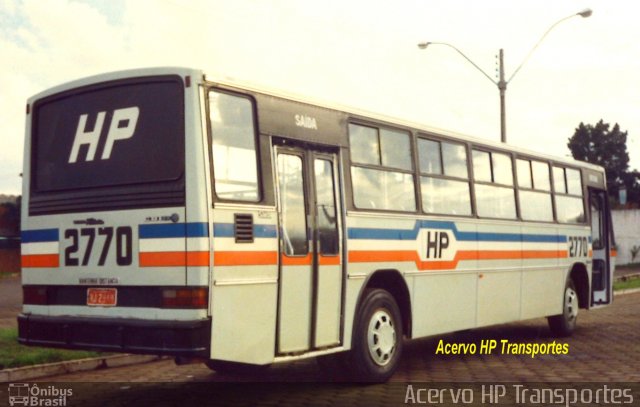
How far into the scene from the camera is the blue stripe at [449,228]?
10.1 m

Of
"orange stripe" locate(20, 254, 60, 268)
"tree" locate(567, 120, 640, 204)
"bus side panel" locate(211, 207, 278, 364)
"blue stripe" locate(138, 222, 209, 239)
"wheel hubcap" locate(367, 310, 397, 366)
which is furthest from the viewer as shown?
"tree" locate(567, 120, 640, 204)

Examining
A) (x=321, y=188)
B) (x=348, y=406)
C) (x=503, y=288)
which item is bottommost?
(x=348, y=406)

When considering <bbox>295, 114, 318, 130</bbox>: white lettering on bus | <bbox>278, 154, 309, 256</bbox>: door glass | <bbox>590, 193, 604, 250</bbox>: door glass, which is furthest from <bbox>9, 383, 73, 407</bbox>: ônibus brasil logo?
<bbox>590, 193, 604, 250</bbox>: door glass

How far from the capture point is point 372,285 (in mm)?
10352

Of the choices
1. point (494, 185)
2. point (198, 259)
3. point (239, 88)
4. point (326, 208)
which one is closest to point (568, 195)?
point (494, 185)

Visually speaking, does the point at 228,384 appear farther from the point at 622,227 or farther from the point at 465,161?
the point at 622,227

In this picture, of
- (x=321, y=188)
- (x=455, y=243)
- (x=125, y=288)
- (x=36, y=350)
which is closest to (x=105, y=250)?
(x=125, y=288)

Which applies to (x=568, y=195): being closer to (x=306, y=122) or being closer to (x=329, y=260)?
(x=329, y=260)

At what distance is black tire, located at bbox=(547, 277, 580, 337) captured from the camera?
50.3 ft

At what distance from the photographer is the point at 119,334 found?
7.93m

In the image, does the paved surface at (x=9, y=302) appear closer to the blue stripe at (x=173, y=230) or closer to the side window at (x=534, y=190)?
the blue stripe at (x=173, y=230)

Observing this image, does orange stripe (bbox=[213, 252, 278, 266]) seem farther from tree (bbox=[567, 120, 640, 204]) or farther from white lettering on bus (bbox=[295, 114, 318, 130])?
tree (bbox=[567, 120, 640, 204])

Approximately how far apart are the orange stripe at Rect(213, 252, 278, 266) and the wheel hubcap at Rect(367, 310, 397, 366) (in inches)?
78.1

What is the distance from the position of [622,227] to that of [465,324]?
46360mm
